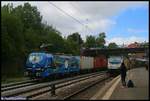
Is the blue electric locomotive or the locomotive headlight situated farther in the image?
the locomotive headlight

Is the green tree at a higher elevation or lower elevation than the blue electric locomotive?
higher

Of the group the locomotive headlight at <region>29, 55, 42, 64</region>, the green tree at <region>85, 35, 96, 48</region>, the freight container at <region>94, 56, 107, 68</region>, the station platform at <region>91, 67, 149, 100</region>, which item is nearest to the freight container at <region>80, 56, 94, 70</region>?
the freight container at <region>94, 56, 107, 68</region>

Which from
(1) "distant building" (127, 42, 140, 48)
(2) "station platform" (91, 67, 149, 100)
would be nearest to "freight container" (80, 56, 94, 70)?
(2) "station platform" (91, 67, 149, 100)

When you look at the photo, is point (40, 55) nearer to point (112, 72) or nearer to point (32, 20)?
point (112, 72)

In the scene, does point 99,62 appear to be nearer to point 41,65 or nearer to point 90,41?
point 41,65

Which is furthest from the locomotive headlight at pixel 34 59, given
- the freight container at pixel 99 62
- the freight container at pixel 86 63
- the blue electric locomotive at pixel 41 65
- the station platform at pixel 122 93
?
the freight container at pixel 99 62

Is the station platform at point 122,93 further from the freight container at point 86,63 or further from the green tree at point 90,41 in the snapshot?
the green tree at point 90,41

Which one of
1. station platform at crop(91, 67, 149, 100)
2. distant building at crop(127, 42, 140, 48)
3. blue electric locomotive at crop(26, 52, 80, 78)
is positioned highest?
distant building at crop(127, 42, 140, 48)

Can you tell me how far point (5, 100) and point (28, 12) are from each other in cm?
9665

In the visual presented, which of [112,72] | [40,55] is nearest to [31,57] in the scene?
[40,55]

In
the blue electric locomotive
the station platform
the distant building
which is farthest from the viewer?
the distant building

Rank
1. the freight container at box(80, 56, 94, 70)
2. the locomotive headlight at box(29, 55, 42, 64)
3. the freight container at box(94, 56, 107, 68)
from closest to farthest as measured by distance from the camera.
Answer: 1. the locomotive headlight at box(29, 55, 42, 64)
2. the freight container at box(80, 56, 94, 70)
3. the freight container at box(94, 56, 107, 68)

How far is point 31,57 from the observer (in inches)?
1871

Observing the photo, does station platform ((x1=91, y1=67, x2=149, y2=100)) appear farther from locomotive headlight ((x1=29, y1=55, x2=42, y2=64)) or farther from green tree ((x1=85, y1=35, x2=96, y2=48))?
green tree ((x1=85, y1=35, x2=96, y2=48))
